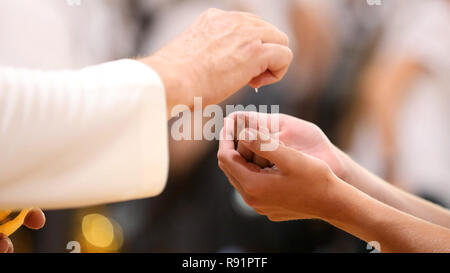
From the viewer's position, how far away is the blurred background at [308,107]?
4.33ft

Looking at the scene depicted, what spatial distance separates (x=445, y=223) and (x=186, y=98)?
0.62 m

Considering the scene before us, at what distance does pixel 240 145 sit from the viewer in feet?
2.16

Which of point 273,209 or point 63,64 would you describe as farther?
point 63,64

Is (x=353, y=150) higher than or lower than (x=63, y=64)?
lower

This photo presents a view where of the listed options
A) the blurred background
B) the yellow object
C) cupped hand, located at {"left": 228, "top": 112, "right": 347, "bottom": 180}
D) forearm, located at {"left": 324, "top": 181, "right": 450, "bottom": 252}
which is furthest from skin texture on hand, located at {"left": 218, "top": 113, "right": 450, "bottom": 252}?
the blurred background

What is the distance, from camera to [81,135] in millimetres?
443

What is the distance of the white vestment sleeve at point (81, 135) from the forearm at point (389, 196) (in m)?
0.46

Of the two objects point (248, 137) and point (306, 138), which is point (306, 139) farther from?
point (248, 137)

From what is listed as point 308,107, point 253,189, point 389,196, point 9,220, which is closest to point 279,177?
point 253,189

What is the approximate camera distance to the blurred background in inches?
51.9

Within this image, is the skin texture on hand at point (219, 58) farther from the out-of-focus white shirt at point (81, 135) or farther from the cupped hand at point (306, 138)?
the cupped hand at point (306, 138)

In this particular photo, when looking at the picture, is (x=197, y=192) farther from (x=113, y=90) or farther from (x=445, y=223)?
(x=113, y=90)
